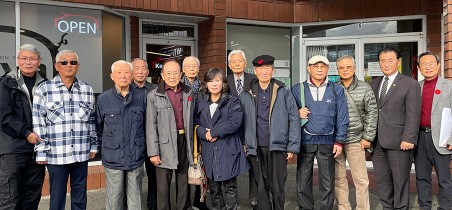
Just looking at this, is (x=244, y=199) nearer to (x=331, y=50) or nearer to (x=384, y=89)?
(x=384, y=89)

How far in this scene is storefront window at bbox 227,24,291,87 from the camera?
308 inches

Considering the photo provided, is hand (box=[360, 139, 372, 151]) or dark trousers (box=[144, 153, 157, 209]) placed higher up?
hand (box=[360, 139, 372, 151])

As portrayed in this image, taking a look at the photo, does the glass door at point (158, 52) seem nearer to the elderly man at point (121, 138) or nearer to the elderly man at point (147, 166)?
the elderly man at point (147, 166)

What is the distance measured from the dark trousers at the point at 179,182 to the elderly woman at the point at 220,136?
210 millimetres

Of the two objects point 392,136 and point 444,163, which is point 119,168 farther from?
point 444,163

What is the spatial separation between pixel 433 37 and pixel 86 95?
19.0ft

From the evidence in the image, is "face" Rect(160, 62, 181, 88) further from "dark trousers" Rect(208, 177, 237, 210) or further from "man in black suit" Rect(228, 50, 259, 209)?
"dark trousers" Rect(208, 177, 237, 210)

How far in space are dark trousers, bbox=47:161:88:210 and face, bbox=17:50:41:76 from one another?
930mm

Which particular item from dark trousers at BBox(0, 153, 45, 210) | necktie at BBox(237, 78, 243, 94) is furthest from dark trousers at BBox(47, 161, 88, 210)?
necktie at BBox(237, 78, 243, 94)

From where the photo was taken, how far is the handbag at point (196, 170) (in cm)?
445

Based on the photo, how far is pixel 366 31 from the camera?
780cm

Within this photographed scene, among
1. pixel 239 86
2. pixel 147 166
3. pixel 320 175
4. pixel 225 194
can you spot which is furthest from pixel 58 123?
pixel 320 175

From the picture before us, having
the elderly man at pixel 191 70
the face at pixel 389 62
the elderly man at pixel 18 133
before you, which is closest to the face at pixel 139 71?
the elderly man at pixel 191 70

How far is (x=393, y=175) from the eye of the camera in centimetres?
467
